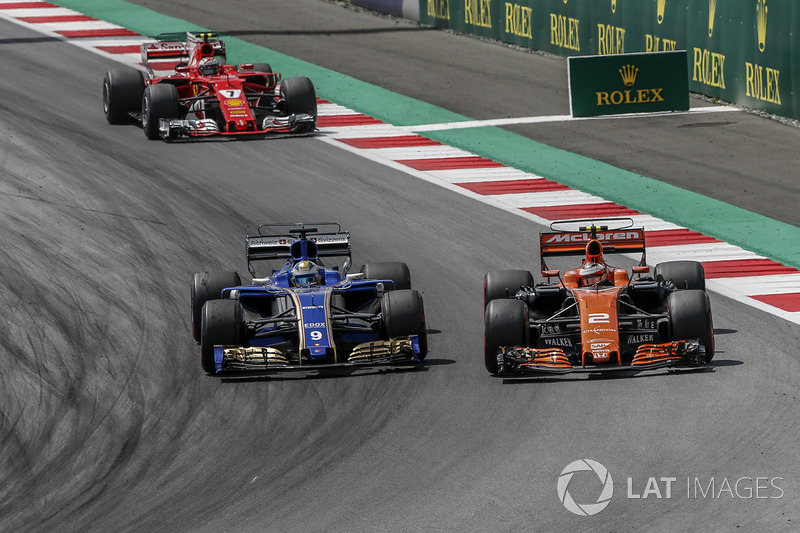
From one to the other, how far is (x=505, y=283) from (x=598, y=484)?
166 inches

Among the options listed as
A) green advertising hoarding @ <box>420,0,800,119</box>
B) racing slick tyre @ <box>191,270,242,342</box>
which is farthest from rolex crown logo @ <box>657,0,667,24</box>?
racing slick tyre @ <box>191,270,242,342</box>

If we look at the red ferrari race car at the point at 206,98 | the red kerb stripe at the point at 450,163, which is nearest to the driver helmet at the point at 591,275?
the red kerb stripe at the point at 450,163

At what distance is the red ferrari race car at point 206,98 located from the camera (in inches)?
961

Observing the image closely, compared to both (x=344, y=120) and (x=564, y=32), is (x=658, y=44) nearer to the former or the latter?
(x=564, y=32)

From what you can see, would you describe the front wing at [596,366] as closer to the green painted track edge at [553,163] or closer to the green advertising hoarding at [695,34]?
the green painted track edge at [553,163]

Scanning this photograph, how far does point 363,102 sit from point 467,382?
1473 centimetres

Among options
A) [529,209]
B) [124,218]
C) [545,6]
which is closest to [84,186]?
[124,218]

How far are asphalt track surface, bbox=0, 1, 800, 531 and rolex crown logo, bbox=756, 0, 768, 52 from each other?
859cm

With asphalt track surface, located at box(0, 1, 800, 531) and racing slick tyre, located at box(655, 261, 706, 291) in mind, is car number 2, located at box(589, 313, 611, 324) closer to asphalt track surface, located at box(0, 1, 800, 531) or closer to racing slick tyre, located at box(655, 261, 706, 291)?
asphalt track surface, located at box(0, 1, 800, 531)

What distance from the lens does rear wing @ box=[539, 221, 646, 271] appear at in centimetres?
1561

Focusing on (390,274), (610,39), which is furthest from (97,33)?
(390,274)

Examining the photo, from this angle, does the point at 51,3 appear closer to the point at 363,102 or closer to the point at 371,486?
the point at 363,102

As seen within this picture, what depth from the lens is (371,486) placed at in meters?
11.5

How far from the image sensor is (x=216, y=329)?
14141 mm
